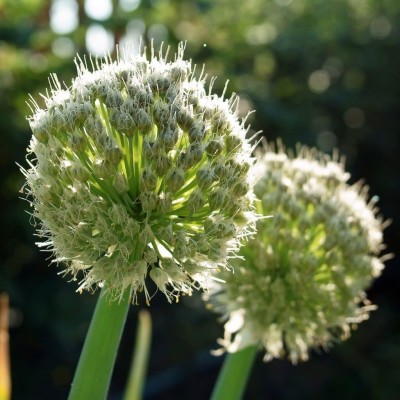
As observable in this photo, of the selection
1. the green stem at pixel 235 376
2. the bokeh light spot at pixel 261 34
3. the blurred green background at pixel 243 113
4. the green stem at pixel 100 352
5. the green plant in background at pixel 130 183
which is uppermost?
the bokeh light spot at pixel 261 34

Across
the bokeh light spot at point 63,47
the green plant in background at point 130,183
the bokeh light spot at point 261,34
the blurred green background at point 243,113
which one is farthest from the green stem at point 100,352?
Answer: the bokeh light spot at point 261,34

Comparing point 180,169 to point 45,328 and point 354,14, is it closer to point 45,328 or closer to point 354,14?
point 45,328

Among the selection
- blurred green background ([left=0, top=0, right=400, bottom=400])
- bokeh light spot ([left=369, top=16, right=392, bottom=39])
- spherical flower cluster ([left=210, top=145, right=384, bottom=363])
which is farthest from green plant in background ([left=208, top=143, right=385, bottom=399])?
bokeh light spot ([left=369, top=16, right=392, bottom=39])

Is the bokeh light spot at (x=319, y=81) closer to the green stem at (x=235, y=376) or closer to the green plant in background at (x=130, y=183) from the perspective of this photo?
the green stem at (x=235, y=376)

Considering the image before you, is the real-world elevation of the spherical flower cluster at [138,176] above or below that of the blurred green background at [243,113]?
below

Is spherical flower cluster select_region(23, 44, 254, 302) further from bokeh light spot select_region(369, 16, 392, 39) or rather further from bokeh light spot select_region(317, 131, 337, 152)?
bokeh light spot select_region(369, 16, 392, 39)

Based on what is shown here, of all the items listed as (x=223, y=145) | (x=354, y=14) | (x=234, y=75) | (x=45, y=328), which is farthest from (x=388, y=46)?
(x=223, y=145)
